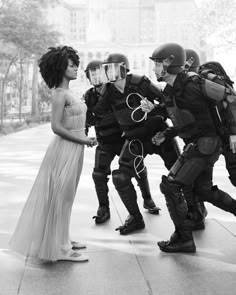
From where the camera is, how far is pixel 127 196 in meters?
4.64

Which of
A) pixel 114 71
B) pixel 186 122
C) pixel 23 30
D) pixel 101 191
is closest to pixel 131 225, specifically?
pixel 101 191

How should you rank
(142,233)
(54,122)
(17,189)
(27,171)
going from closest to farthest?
(54,122)
(142,233)
(17,189)
(27,171)

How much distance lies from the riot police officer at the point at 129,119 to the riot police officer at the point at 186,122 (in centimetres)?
67

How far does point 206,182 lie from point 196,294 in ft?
4.10

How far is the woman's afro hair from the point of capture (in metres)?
3.69

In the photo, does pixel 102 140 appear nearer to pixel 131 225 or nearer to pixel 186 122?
pixel 131 225

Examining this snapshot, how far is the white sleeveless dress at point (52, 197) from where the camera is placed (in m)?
3.76

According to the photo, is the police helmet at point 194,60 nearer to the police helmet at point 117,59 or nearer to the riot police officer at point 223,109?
the riot police officer at point 223,109

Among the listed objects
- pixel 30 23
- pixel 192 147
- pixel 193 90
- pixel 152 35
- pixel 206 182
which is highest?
pixel 152 35

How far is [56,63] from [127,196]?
5.09 feet

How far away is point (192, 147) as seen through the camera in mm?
3914

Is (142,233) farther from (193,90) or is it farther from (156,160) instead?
(156,160)

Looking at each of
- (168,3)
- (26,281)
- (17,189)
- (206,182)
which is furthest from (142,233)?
(168,3)

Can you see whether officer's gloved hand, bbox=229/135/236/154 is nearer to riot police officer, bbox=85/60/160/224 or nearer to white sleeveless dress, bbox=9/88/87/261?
white sleeveless dress, bbox=9/88/87/261
